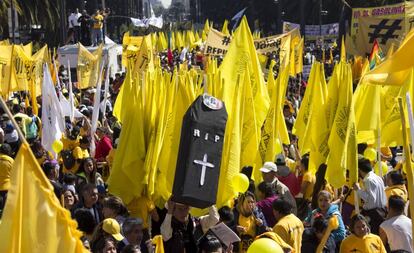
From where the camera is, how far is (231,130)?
7945mm

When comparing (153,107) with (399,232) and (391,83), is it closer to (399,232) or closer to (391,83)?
(399,232)

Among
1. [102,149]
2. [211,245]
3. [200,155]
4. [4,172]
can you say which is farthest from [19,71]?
[211,245]

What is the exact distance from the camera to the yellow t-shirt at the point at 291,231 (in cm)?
634

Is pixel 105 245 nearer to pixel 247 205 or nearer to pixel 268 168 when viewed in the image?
pixel 247 205

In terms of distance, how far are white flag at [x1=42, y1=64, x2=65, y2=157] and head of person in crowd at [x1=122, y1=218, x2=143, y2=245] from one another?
16.1ft

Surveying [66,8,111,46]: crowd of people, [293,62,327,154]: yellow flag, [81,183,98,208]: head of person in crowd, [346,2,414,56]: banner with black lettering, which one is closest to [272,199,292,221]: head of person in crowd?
[81,183,98,208]: head of person in crowd

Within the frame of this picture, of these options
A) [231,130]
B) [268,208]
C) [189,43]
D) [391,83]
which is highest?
[391,83]

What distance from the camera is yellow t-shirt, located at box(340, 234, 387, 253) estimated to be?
20.3ft

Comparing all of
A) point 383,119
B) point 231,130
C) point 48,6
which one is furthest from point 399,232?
point 48,6

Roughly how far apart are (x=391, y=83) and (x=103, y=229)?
229 centimetres

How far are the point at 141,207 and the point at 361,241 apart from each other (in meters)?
2.34

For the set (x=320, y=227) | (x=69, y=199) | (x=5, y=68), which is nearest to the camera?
(x=320, y=227)

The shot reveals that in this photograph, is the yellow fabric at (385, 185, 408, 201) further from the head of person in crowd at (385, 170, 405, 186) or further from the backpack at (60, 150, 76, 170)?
the backpack at (60, 150, 76, 170)

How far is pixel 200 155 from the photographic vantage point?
6.29 m
